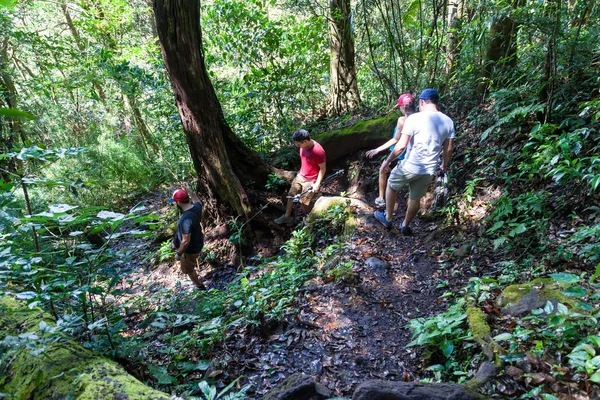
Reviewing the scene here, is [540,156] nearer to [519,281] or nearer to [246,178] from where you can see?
[519,281]

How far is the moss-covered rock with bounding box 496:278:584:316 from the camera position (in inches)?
98.6

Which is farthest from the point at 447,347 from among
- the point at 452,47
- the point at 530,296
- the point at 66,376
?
the point at 452,47

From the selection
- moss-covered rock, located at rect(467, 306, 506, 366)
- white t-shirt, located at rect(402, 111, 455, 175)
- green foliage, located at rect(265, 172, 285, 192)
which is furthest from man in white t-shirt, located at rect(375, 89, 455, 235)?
green foliage, located at rect(265, 172, 285, 192)

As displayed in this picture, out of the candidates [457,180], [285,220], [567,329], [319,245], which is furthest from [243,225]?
[567,329]

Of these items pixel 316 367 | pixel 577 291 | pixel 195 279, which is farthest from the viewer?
pixel 195 279

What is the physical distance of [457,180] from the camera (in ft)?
17.3

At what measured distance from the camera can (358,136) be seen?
23.6 feet

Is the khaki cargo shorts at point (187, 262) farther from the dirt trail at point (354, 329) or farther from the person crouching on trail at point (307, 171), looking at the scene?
the dirt trail at point (354, 329)

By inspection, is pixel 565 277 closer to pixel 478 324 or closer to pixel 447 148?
pixel 478 324

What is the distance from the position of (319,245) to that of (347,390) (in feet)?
9.21

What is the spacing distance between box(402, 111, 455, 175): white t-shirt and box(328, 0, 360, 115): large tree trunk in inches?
202

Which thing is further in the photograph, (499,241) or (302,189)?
(302,189)

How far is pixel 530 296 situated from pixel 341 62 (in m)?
7.76

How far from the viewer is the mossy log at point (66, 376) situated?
5.97ft
